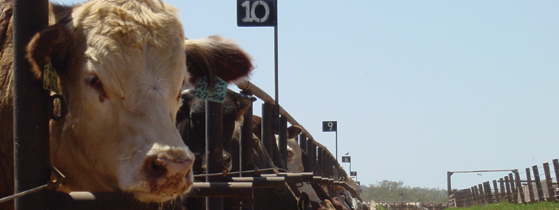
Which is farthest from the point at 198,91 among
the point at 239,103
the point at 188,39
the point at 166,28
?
the point at 239,103

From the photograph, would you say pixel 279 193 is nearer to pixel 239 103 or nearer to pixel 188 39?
pixel 239 103

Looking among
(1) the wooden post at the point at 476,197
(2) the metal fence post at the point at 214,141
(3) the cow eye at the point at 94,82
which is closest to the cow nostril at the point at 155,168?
(3) the cow eye at the point at 94,82

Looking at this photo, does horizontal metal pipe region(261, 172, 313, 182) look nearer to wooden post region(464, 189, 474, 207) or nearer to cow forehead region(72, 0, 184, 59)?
cow forehead region(72, 0, 184, 59)

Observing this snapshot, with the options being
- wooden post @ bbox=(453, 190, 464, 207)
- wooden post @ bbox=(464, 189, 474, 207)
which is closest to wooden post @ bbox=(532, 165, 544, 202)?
wooden post @ bbox=(464, 189, 474, 207)

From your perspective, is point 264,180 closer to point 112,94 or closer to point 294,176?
point 294,176

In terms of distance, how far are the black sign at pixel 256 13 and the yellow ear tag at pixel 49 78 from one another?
3.95 meters

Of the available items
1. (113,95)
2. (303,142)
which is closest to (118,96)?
(113,95)

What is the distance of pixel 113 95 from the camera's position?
8.44ft

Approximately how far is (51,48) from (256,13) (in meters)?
4.02

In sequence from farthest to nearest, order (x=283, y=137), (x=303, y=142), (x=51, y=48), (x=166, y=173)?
1. (x=303, y=142)
2. (x=283, y=137)
3. (x=51, y=48)
4. (x=166, y=173)

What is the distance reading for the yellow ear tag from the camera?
7.53 feet

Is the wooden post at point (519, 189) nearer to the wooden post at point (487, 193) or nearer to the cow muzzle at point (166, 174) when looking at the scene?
the wooden post at point (487, 193)

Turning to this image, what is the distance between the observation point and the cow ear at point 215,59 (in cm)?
356

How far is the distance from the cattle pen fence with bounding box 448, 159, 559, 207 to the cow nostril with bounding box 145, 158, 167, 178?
2395 cm
